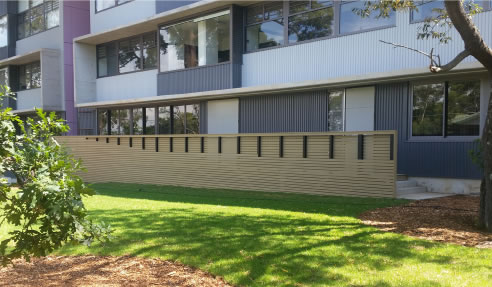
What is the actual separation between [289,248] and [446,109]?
811 centimetres

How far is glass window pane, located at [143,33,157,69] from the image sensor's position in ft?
64.7

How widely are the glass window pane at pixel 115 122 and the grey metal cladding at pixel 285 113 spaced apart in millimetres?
8330

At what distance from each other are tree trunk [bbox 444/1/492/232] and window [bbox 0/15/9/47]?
92.1ft

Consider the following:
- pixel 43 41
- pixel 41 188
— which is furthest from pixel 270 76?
pixel 43 41

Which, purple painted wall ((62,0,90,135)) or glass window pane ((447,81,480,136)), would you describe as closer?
glass window pane ((447,81,480,136))

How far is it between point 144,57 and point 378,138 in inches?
517

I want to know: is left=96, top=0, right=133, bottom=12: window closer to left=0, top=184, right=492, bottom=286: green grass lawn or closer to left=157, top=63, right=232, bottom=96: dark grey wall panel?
left=157, top=63, right=232, bottom=96: dark grey wall panel

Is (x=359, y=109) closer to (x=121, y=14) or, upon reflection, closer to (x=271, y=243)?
(x=271, y=243)

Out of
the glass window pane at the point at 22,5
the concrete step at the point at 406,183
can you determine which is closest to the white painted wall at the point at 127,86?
the glass window pane at the point at 22,5

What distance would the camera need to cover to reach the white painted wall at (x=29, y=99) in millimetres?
24592

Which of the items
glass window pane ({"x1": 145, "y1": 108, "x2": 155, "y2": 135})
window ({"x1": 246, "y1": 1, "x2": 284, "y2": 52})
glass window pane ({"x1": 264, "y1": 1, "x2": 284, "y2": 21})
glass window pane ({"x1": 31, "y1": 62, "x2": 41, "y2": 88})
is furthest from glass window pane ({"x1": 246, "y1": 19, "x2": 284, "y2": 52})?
glass window pane ({"x1": 31, "y1": 62, "x2": 41, "y2": 88})

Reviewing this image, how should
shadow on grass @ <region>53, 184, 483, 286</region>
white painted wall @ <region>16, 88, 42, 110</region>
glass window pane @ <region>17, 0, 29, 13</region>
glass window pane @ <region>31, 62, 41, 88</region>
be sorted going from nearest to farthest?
shadow on grass @ <region>53, 184, 483, 286</region> < white painted wall @ <region>16, 88, 42, 110</region> < glass window pane @ <region>31, 62, 41, 88</region> < glass window pane @ <region>17, 0, 29, 13</region>

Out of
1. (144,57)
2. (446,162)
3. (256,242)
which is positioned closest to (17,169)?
(256,242)

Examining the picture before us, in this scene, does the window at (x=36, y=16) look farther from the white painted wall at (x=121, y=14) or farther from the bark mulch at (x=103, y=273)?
the bark mulch at (x=103, y=273)
